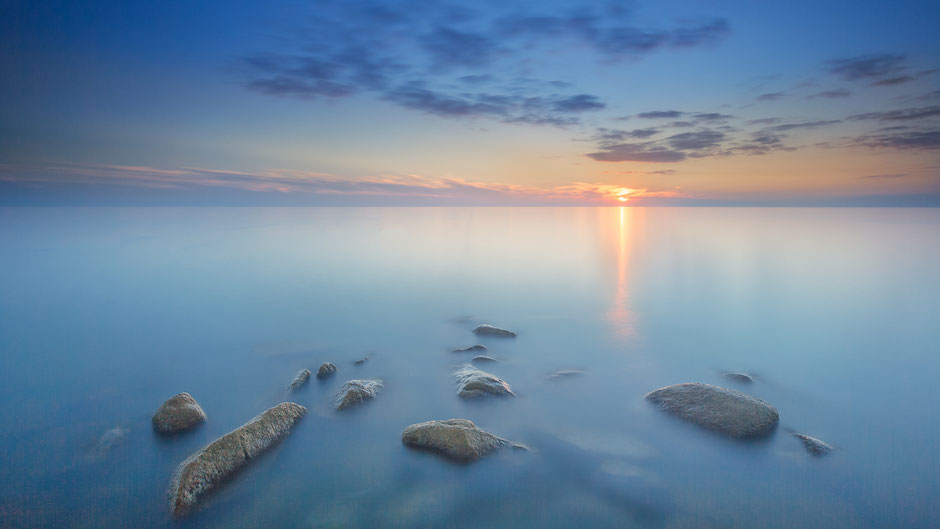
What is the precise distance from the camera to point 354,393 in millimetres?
12109

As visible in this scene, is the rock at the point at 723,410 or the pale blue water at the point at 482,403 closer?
the pale blue water at the point at 482,403

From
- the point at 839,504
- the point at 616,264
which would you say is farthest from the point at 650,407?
the point at 616,264

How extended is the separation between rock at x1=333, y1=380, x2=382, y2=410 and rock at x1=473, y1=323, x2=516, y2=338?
6.35m

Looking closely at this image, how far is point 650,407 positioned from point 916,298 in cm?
2617

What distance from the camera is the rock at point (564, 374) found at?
47.3 ft

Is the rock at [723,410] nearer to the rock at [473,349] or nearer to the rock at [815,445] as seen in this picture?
the rock at [815,445]

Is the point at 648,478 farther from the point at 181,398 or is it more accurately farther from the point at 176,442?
the point at 181,398

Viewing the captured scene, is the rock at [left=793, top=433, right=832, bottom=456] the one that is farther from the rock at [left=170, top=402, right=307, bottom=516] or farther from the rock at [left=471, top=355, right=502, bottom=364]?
the rock at [left=170, top=402, right=307, bottom=516]

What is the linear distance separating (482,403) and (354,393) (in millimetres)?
3657

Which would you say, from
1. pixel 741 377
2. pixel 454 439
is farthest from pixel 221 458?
pixel 741 377

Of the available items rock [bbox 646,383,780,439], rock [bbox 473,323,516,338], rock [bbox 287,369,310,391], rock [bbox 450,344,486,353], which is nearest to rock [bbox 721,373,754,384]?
rock [bbox 646,383,780,439]

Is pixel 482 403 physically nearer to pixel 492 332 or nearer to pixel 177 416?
pixel 492 332

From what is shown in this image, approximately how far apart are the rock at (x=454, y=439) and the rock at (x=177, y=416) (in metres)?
5.41

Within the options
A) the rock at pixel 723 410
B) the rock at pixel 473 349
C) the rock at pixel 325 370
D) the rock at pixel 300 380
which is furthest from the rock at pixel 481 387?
the rock at pixel 300 380
